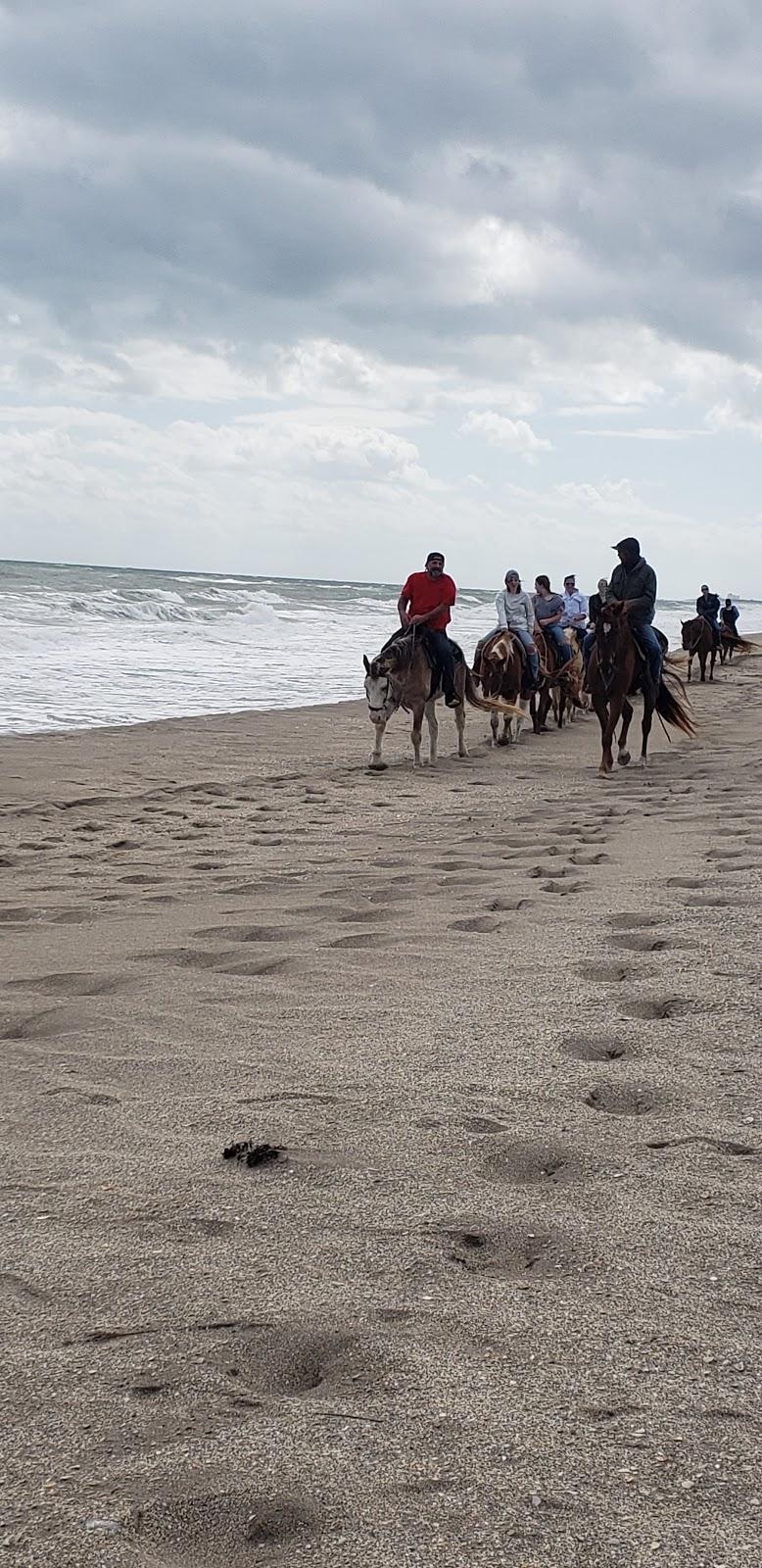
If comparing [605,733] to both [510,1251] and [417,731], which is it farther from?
[510,1251]

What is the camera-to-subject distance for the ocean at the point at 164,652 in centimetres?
1697

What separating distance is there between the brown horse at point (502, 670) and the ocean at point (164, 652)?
→ 4119 mm

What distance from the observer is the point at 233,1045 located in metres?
3.81

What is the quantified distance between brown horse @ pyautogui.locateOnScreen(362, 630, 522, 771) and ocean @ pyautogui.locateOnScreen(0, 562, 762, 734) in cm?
400

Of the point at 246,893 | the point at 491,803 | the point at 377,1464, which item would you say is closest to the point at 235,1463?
the point at 377,1464

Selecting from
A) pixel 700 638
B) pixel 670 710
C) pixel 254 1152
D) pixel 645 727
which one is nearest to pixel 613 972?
pixel 254 1152

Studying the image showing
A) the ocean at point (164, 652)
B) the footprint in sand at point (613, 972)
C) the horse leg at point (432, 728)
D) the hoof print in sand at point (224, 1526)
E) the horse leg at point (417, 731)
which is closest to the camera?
the hoof print in sand at point (224, 1526)

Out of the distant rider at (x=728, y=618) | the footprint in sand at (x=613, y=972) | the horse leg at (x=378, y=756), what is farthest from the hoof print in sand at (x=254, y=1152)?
the distant rider at (x=728, y=618)

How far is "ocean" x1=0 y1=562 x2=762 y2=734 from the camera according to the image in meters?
17.0

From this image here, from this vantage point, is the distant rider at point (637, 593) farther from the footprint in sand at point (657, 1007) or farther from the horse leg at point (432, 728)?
the footprint in sand at point (657, 1007)

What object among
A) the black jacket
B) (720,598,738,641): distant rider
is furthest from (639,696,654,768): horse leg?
(720,598,738,641): distant rider

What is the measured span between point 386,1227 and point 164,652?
2402 centimetres

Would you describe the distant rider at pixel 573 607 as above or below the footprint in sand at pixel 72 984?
above

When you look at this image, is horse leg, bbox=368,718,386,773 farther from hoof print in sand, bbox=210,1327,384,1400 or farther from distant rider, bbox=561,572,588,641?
hoof print in sand, bbox=210,1327,384,1400
